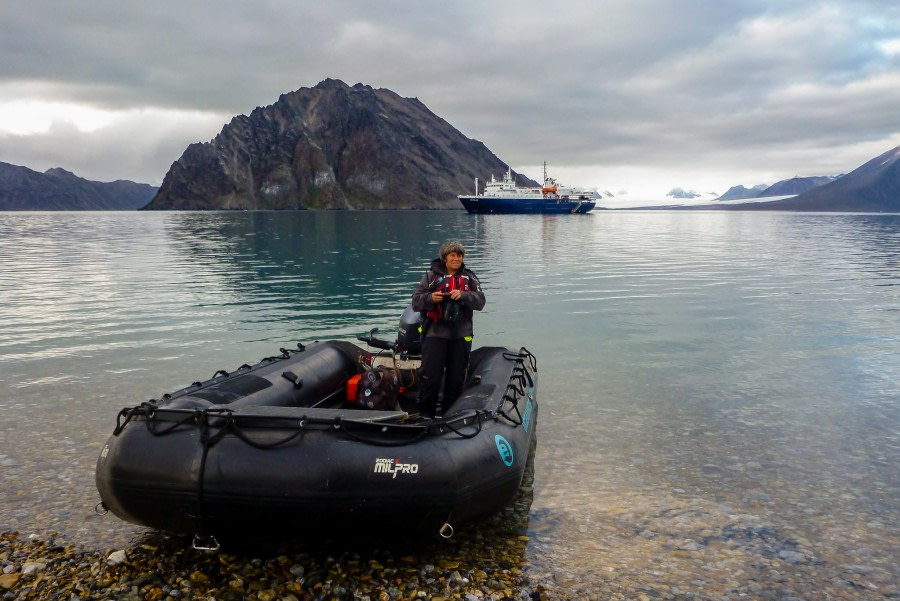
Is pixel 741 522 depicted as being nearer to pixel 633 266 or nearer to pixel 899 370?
pixel 899 370

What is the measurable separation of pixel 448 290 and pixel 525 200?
156m

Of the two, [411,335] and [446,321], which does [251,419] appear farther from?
[411,335]

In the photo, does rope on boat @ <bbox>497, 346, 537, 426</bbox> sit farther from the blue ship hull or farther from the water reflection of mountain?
the blue ship hull

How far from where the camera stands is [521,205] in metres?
162

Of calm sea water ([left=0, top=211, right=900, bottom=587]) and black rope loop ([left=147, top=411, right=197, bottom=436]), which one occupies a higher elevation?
black rope loop ([left=147, top=411, right=197, bottom=436])

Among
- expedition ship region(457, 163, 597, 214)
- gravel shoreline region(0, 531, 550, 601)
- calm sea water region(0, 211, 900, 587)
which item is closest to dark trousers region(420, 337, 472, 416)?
calm sea water region(0, 211, 900, 587)

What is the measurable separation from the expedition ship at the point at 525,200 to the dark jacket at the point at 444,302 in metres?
150

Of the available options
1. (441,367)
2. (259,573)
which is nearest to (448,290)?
(441,367)

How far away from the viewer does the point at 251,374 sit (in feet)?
25.9

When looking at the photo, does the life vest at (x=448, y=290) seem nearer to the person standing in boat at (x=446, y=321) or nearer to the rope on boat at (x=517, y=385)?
the person standing in boat at (x=446, y=321)

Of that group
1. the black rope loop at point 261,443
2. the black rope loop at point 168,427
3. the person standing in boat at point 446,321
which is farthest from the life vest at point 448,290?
the black rope loop at point 168,427

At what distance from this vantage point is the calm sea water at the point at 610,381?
6.73 meters

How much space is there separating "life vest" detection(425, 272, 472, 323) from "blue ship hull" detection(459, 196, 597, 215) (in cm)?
15168

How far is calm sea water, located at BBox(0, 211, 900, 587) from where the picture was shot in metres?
6.73
